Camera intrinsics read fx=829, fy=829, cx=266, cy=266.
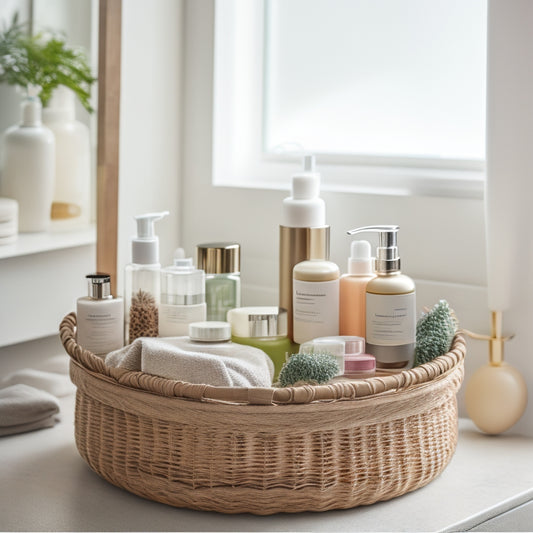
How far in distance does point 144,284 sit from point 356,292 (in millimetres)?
285

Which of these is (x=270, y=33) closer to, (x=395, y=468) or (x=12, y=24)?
(x=12, y=24)

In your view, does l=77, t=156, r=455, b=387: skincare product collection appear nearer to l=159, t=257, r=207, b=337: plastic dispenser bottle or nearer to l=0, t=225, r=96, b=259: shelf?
l=159, t=257, r=207, b=337: plastic dispenser bottle

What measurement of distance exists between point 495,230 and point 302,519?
0.46 meters

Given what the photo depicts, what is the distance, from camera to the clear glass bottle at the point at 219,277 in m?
1.12

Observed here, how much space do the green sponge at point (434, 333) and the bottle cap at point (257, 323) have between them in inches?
6.6

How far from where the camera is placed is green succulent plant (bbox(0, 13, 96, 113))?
1194mm

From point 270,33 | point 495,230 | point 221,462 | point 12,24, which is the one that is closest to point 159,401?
point 221,462

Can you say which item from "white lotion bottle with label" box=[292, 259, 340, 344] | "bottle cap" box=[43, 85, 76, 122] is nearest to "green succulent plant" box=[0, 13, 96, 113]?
"bottle cap" box=[43, 85, 76, 122]

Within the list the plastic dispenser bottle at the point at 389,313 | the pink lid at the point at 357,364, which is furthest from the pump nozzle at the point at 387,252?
the pink lid at the point at 357,364

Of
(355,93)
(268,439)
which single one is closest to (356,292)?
(268,439)

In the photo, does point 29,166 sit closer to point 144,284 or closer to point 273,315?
point 144,284

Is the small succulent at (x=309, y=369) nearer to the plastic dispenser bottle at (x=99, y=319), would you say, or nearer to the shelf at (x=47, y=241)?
the plastic dispenser bottle at (x=99, y=319)

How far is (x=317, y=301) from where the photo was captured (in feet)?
3.31

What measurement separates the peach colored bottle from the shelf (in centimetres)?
47
